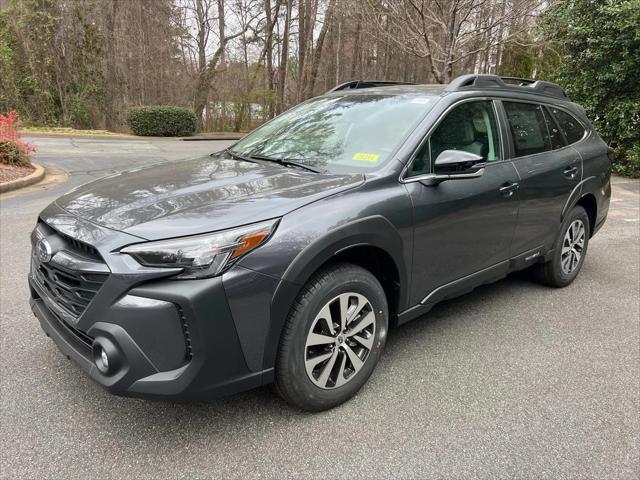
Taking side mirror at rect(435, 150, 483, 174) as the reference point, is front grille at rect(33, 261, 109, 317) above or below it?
below

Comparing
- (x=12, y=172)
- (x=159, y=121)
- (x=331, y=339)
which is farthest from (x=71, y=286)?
(x=159, y=121)

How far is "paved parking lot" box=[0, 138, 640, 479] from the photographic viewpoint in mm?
2221

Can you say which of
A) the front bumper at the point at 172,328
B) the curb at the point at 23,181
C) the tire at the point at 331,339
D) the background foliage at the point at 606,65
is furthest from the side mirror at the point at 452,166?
the background foliage at the point at 606,65

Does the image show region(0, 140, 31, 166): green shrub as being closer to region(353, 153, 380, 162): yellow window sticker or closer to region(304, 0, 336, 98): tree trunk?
region(353, 153, 380, 162): yellow window sticker

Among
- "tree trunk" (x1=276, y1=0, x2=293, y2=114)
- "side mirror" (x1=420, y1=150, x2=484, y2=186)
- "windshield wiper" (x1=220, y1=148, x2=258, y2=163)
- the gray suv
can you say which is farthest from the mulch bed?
"tree trunk" (x1=276, y1=0, x2=293, y2=114)

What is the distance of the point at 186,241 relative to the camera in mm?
2066

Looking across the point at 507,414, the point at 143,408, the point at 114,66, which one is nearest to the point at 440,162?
the point at 507,414

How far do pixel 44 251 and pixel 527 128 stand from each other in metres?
3.49

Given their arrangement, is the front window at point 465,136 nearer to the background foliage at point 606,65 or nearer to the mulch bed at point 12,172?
the mulch bed at point 12,172

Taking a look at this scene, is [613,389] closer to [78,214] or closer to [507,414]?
[507,414]

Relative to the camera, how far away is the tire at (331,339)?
7.67 ft

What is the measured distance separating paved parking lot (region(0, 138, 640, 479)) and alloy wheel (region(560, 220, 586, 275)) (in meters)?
0.74

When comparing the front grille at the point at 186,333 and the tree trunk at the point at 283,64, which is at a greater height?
the tree trunk at the point at 283,64

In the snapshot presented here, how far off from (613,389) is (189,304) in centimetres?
256
